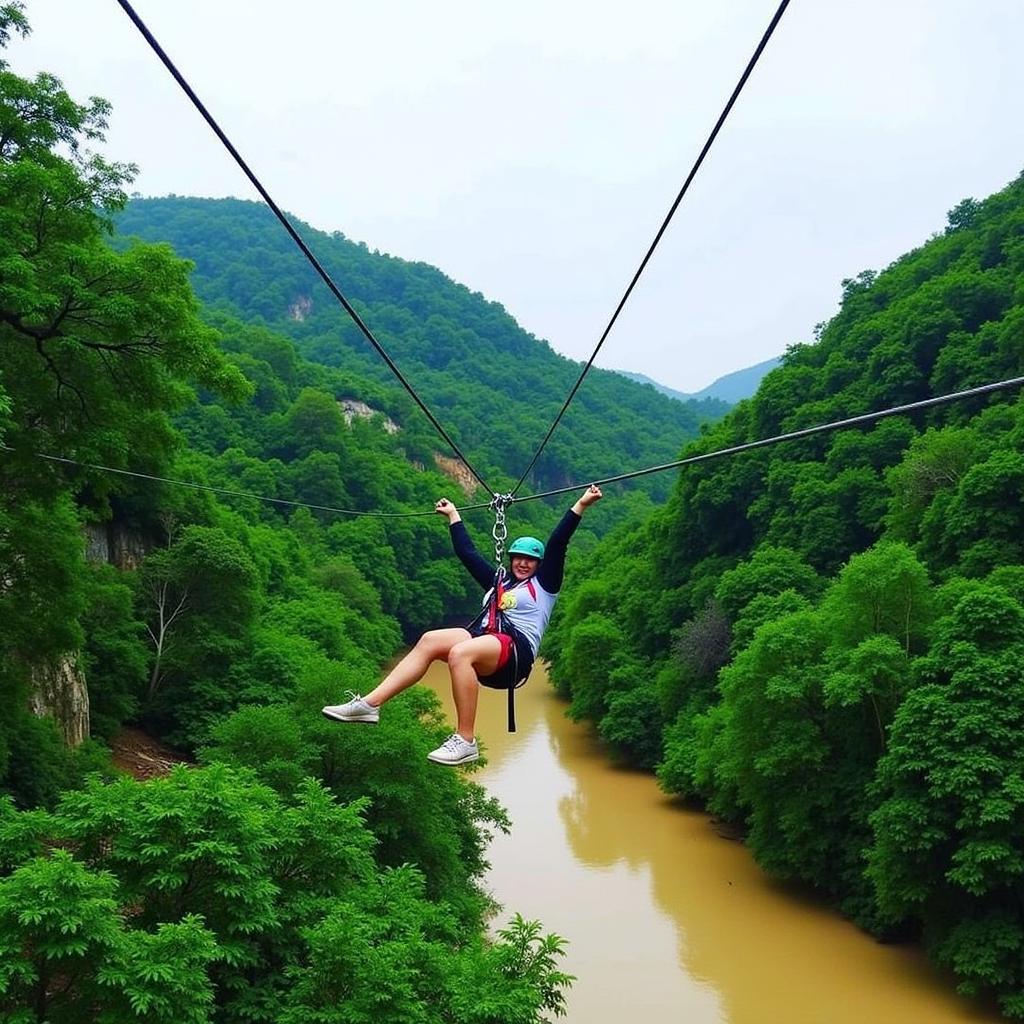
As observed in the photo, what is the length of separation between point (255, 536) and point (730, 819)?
22.9 meters

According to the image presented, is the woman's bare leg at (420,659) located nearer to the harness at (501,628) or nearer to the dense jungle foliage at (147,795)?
the harness at (501,628)

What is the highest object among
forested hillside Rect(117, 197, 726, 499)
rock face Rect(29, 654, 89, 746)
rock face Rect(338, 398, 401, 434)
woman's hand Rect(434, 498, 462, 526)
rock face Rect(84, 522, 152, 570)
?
forested hillside Rect(117, 197, 726, 499)

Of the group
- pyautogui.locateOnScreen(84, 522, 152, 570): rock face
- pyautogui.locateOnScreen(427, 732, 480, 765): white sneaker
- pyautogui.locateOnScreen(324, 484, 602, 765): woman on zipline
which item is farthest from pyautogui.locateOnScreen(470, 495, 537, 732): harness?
pyautogui.locateOnScreen(84, 522, 152, 570): rock face

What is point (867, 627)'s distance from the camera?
20.8 m

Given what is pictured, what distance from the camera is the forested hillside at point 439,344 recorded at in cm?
10375

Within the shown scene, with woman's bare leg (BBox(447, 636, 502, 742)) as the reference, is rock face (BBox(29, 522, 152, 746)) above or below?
below

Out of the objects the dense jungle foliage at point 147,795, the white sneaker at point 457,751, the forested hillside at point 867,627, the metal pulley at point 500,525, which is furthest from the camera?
the forested hillside at point 867,627

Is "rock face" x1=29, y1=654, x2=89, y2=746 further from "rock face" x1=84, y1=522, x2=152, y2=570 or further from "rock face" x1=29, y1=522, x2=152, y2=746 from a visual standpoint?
"rock face" x1=84, y1=522, x2=152, y2=570

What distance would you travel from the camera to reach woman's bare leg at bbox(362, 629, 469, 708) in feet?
16.5

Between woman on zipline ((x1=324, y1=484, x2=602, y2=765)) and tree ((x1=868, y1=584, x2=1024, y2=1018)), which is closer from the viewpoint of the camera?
woman on zipline ((x1=324, y1=484, x2=602, y2=765))

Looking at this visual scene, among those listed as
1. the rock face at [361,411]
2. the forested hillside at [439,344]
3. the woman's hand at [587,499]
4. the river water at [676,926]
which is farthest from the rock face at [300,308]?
the woman's hand at [587,499]

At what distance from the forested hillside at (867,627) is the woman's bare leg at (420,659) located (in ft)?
45.6

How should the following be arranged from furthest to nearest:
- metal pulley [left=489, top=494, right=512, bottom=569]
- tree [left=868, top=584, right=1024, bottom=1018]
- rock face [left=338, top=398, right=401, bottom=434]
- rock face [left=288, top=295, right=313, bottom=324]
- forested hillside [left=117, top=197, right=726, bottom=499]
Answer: rock face [left=288, top=295, right=313, bottom=324], forested hillside [left=117, top=197, right=726, bottom=499], rock face [left=338, top=398, right=401, bottom=434], tree [left=868, top=584, right=1024, bottom=1018], metal pulley [left=489, top=494, right=512, bottom=569]

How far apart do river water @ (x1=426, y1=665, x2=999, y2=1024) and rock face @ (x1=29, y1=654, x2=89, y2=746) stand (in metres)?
9.22
